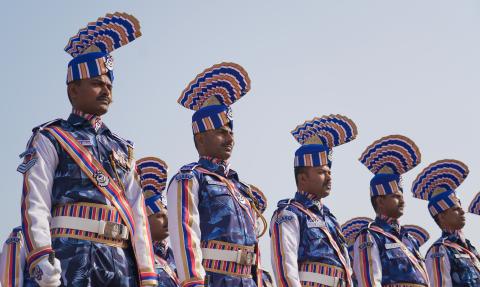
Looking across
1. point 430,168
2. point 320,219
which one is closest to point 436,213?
point 430,168

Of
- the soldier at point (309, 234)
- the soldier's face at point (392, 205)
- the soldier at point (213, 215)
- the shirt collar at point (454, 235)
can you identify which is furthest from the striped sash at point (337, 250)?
the shirt collar at point (454, 235)

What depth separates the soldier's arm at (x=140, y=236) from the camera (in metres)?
6.10

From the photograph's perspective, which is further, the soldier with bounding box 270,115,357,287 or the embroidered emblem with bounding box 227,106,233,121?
the soldier with bounding box 270,115,357,287

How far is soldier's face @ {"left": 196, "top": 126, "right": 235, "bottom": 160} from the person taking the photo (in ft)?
26.5

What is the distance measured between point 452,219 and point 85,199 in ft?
27.0

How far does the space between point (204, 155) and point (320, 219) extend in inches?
77.6

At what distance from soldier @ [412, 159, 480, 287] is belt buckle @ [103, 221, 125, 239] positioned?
7.21 meters

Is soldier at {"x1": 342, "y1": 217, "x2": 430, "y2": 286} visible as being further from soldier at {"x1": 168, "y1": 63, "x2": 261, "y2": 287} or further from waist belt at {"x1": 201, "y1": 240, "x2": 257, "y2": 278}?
waist belt at {"x1": 201, "y1": 240, "x2": 257, "y2": 278}

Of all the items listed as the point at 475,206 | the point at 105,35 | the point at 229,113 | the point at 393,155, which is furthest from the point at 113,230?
the point at 475,206

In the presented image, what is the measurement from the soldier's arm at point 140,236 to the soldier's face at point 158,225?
17.3ft

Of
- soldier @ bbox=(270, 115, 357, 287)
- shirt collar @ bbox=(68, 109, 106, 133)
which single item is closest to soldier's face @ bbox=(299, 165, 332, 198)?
soldier @ bbox=(270, 115, 357, 287)

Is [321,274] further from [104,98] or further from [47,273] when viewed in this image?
[47,273]

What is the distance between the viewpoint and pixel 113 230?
591 cm

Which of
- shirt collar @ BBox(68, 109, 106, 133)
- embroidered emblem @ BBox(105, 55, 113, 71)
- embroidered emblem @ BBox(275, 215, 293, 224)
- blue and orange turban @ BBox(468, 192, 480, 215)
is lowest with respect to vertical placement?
embroidered emblem @ BBox(275, 215, 293, 224)
